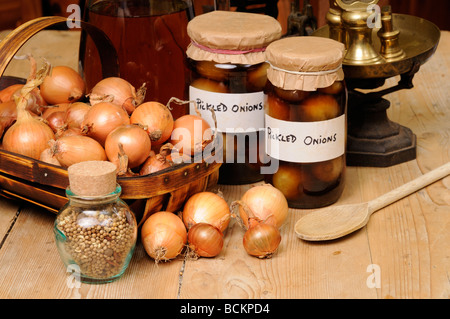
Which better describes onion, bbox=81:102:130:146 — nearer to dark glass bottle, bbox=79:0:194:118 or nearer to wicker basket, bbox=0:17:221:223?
wicker basket, bbox=0:17:221:223

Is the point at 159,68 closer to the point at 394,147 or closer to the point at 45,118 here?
the point at 45,118

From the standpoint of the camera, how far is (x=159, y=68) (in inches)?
44.2

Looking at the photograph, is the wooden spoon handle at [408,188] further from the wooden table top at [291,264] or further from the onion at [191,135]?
the onion at [191,135]

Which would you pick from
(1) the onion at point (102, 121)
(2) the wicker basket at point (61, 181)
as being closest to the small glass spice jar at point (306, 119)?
(2) the wicker basket at point (61, 181)

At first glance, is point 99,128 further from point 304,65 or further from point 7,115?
point 304,65

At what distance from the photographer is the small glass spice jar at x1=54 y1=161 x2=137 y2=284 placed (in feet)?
2.57

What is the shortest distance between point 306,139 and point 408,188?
0.19 metres

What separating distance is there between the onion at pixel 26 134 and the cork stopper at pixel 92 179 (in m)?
0.16

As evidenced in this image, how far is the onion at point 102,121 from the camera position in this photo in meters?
0.91

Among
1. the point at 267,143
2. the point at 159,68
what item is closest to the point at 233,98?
the point at 267,143

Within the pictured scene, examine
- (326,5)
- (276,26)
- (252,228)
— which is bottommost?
(326,5)

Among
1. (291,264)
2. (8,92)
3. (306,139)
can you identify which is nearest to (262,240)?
(291,264)
